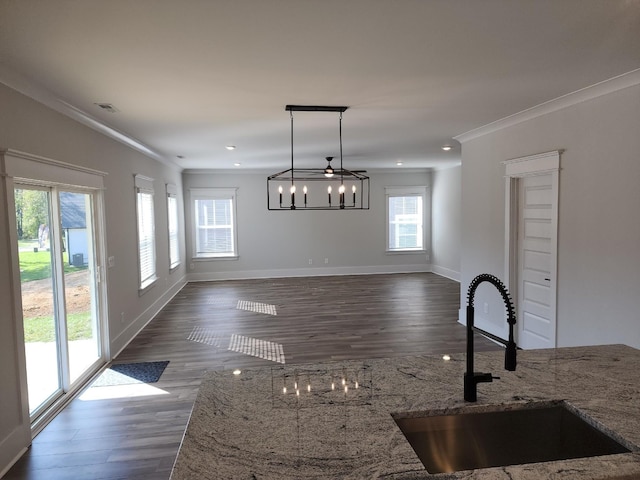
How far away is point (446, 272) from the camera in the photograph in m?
9.54

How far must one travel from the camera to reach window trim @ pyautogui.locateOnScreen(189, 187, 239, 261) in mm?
9492

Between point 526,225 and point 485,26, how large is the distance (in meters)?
2.94

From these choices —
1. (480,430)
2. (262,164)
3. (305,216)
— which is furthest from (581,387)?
(305,216)

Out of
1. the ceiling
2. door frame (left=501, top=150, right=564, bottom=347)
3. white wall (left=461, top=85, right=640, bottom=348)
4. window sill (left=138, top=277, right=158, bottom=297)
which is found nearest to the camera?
the ceiling

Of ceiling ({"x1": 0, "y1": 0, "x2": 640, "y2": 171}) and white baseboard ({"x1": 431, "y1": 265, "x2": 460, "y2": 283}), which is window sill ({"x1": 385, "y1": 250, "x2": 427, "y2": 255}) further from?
ceiling ({"x1": 0, "y1": 0, "x2": 640, "y2": 171})

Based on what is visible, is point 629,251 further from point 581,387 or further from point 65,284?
point 65,284

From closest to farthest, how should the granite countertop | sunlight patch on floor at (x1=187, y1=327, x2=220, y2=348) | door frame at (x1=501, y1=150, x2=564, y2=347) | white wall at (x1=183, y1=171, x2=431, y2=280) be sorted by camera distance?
1. the granite countertop
2. door frame at (x1=501, y1=150, x2=564, y2=347)
3. sunlight patch on floor at (x1=187, y1=327, x2=220, y2=348)
4. white wall at (x1=183, y1=171, x2=431, y2=280)

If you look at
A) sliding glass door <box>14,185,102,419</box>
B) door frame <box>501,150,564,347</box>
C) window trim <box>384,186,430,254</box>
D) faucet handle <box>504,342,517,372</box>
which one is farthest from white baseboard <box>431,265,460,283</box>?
faucet handle <box>504,342,517,372</box>

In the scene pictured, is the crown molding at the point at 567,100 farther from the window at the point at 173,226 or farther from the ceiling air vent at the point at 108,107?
the window at the point at 173,226

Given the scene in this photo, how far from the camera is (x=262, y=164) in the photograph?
848 centimetres

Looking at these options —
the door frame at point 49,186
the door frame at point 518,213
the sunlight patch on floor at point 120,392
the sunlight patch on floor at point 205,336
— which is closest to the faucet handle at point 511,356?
the door frame at point 518,213

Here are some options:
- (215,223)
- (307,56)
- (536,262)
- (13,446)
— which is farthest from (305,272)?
(307,56)

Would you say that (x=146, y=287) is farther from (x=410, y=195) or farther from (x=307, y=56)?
(x=410, y=195)

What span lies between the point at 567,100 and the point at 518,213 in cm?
137
